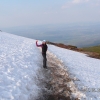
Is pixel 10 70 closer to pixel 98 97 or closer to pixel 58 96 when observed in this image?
pixel 58 96

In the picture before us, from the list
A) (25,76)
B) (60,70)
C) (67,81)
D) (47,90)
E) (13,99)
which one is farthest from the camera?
(60,70)

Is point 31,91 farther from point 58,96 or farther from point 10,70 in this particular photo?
point 10,70

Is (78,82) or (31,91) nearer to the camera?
(31,91)

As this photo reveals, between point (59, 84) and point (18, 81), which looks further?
point (59, 84)

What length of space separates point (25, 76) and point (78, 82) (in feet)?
18.0

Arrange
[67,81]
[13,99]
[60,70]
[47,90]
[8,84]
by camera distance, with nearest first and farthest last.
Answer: [13,99] → [8,84] → [47,90] → [67,81] → [60,70]

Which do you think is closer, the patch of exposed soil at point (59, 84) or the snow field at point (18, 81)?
the snow field at point (18, 81)

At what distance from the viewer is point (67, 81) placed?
18812 millimetres

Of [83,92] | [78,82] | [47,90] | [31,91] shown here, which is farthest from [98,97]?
[31,91]

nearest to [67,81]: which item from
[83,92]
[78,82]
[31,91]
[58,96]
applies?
[78,82]

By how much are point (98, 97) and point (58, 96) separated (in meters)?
3.79

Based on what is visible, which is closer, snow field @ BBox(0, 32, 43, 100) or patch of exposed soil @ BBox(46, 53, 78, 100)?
snow field @ BBox(0, 32, 43, 100)

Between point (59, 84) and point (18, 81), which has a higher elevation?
point (18, 81)

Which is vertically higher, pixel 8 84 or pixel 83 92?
pixel 8 84
